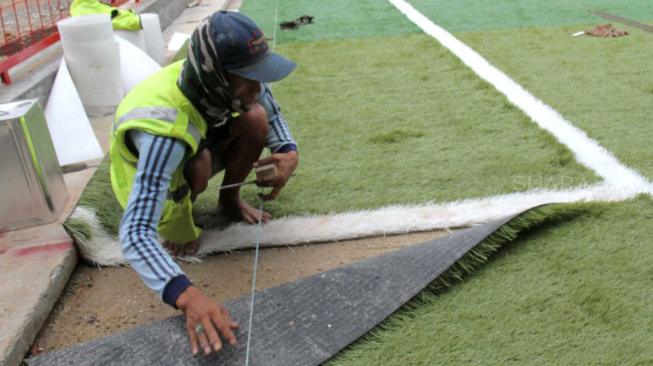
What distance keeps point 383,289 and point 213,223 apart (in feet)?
2.73

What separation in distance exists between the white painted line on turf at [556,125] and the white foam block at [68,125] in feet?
7.02

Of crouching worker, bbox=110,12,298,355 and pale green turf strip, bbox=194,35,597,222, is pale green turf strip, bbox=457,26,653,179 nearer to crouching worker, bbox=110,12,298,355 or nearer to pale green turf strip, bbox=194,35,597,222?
pale green turf strip, bbox=194,35,597,222

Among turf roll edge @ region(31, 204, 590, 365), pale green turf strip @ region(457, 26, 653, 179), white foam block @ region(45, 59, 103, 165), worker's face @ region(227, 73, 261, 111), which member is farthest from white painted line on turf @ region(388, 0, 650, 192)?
white foam block @ region(45, 59, 103, 165)

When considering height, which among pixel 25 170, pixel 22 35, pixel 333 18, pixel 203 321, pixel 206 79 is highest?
pixel 206 79

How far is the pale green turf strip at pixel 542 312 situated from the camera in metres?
1.59

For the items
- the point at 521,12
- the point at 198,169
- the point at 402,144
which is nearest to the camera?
the point at 198,169

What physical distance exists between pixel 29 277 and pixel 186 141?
2.40ft

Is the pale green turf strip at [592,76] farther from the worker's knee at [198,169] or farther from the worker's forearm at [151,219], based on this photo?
the worker's forearm at [151,219]

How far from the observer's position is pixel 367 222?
2287 millimetres

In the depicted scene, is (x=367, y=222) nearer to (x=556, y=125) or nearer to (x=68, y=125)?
(x=556, y=125)

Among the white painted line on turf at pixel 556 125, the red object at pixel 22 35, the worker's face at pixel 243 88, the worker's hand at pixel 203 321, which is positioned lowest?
the white painted line on turf at pixel 556 125

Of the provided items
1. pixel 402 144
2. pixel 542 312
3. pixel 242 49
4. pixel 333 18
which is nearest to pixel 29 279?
pixel 242 49

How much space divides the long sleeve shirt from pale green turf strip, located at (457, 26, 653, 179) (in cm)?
185

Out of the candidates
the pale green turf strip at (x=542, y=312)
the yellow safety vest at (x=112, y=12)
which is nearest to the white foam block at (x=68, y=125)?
the yellow safety vest at (x=112, y=12)
